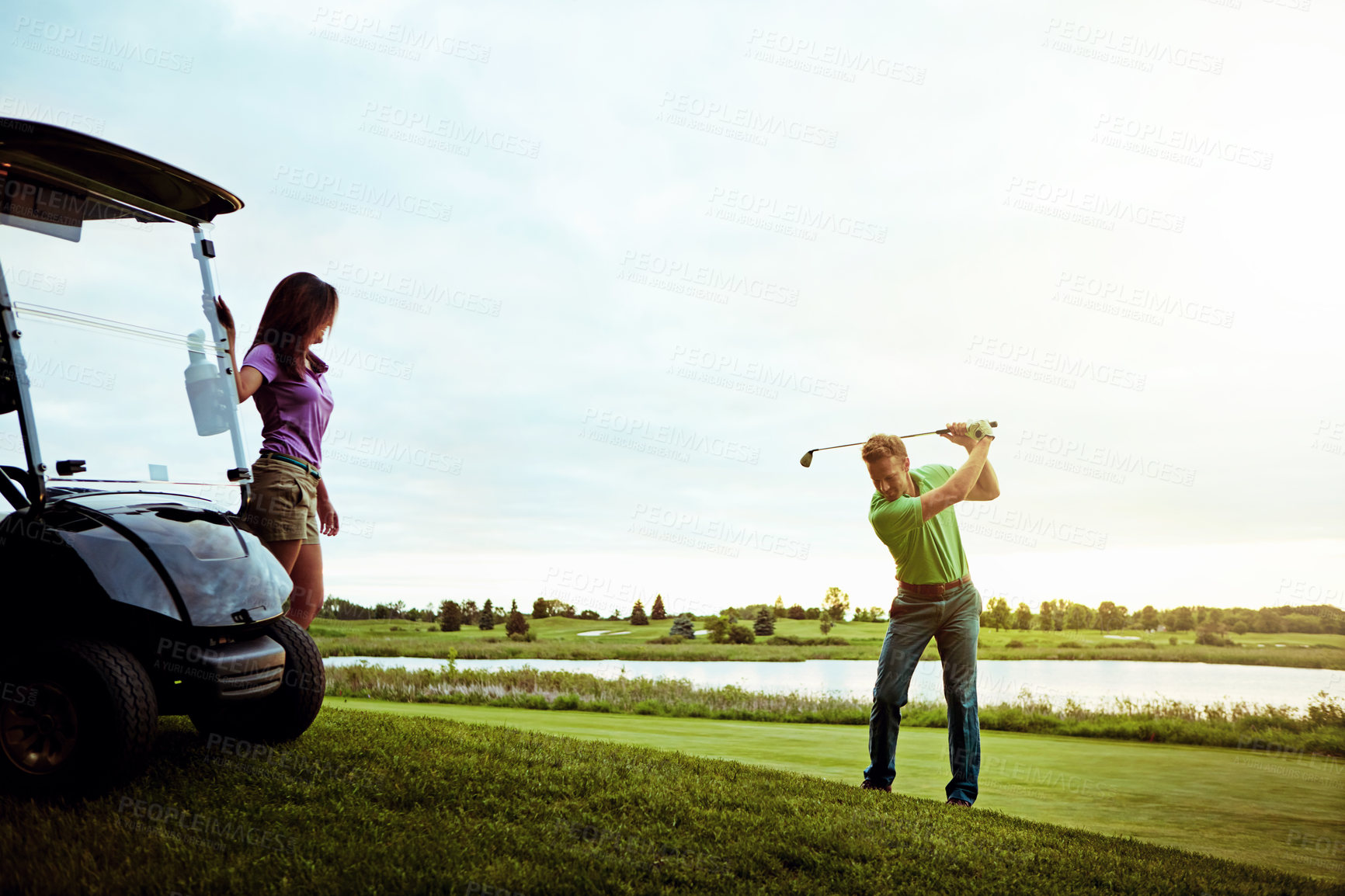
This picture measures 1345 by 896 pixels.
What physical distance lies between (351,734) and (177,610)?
1659 mm

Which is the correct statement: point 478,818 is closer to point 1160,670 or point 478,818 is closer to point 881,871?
point 881,871

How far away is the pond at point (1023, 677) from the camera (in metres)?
12.0

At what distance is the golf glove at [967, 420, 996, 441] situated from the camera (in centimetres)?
546

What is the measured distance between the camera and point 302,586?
14.9 feet

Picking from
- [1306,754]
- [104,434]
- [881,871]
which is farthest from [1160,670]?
[104,434]

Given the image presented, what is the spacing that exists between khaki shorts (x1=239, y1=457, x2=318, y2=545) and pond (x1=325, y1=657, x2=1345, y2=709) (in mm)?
→ 7958

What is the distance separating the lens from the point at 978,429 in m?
5.48

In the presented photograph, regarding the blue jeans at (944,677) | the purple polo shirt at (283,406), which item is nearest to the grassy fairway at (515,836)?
the blue jeans at (944,677)

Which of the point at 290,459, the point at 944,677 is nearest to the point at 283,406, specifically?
the point at 290,459

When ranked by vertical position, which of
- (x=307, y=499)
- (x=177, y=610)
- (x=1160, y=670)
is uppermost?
(x=307, y=499)

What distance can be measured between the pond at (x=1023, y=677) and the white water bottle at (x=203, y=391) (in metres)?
8.41

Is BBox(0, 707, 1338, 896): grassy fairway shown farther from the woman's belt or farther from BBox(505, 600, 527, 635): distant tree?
BBox(505, 600, 527, 635): distant tree

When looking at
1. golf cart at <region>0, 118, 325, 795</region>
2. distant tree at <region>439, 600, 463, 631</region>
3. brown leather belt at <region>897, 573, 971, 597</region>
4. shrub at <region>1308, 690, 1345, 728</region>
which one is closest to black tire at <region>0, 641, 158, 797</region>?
golf cart at <region>0, 118, 325, 795</region>

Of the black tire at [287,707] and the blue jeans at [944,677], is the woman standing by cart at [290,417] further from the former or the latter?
the blue jeans at [944,677]
